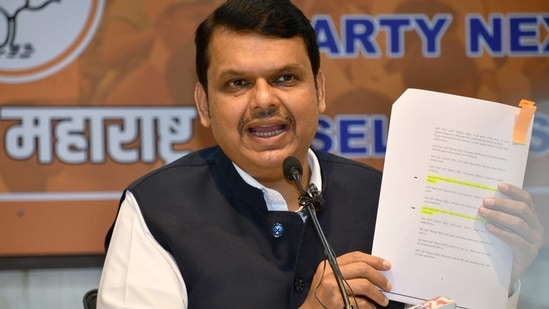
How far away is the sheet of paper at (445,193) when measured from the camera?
1.84 metres

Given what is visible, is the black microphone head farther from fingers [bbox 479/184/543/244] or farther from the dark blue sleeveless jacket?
fingers [bbox 479/184/543/244]

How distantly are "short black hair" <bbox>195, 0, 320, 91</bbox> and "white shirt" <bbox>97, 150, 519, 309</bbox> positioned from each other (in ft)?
1.38

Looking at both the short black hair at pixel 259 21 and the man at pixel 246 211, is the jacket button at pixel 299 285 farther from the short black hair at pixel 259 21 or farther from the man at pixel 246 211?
the short black hair at pixel 259 21

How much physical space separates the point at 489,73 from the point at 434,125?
139 cm

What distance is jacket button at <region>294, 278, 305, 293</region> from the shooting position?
2.00 m

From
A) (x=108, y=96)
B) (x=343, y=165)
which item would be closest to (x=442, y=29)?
(x=343, y=165)

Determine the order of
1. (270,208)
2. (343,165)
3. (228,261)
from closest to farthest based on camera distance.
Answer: (228,261) → (270,208) → (343,165)

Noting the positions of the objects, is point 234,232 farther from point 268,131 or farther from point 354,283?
point 354,283

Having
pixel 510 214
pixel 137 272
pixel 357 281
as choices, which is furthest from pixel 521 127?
pixel 137 272

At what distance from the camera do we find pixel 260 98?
77.4 inches

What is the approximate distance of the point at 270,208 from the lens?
→ 213 cm

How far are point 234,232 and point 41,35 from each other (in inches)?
51.7

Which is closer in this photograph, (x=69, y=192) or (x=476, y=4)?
(x=69, y=192)

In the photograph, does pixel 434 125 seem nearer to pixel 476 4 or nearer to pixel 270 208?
pixel 270 208
